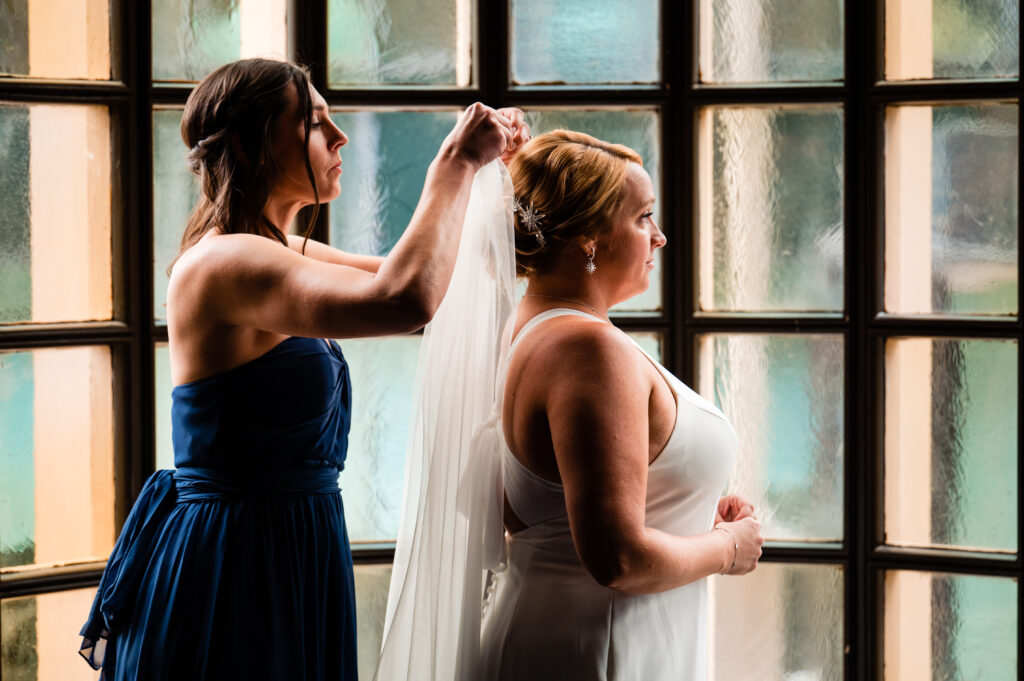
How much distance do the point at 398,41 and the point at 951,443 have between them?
145 centimetres

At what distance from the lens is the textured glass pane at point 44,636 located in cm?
192

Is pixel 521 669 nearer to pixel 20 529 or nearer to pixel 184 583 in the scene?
pixel 184 583

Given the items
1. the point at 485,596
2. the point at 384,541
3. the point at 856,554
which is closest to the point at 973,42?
the point at 856,554

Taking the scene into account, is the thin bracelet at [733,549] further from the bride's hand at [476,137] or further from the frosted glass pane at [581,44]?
the frosted glass pane at [581,44]

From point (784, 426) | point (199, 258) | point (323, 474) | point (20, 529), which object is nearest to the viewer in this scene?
point (199, 258)

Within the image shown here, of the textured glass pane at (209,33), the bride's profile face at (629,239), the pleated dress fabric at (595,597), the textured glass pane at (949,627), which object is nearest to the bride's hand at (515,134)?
the bride's profile face at (629,239)

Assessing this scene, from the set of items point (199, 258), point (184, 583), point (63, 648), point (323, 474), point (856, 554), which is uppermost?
point (199, 258)

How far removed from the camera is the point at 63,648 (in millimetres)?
1965

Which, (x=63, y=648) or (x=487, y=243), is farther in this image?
(x=63, y=648)

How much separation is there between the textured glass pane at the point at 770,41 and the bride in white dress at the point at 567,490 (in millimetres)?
744

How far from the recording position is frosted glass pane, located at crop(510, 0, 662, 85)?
6.63ft

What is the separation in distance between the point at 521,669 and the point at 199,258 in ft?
2.32

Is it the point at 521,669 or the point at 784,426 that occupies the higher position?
the point at 784,426

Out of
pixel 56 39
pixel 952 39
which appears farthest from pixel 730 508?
pixel 56 39
